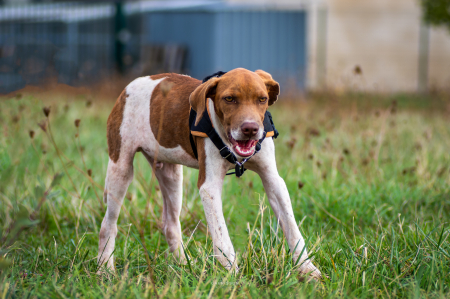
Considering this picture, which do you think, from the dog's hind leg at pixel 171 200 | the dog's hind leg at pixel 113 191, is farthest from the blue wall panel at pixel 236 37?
the dog's hind leg at pixel 113 191

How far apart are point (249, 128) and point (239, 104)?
0.18m

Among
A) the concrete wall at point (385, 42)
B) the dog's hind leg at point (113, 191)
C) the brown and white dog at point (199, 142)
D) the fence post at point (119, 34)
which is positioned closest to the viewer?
the brown and white dog at point (199, 142)

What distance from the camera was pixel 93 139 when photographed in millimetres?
6535

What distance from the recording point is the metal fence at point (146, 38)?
12.6 meters

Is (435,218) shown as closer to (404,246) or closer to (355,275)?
(404,246)

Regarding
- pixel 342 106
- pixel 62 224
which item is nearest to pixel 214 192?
pixel 62 224

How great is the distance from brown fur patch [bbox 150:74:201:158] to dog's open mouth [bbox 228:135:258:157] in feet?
1.46

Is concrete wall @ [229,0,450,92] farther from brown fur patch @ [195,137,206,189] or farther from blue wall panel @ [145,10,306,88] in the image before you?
brown fur patch @ [195,137,206,189]

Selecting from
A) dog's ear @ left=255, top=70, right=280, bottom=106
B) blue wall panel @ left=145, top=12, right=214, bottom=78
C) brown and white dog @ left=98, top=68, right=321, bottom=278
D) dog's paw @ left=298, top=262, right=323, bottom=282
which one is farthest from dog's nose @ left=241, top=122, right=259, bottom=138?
blue wall panel @ left=145, top=12, right=214, bottom=78

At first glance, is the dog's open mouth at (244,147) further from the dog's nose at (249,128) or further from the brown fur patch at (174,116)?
the brown fur patch at (174,116)

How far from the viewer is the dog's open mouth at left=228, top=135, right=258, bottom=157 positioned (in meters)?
2.29

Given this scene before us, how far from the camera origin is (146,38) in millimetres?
14008

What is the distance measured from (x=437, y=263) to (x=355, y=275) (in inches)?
19.0

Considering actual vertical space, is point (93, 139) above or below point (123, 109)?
below
